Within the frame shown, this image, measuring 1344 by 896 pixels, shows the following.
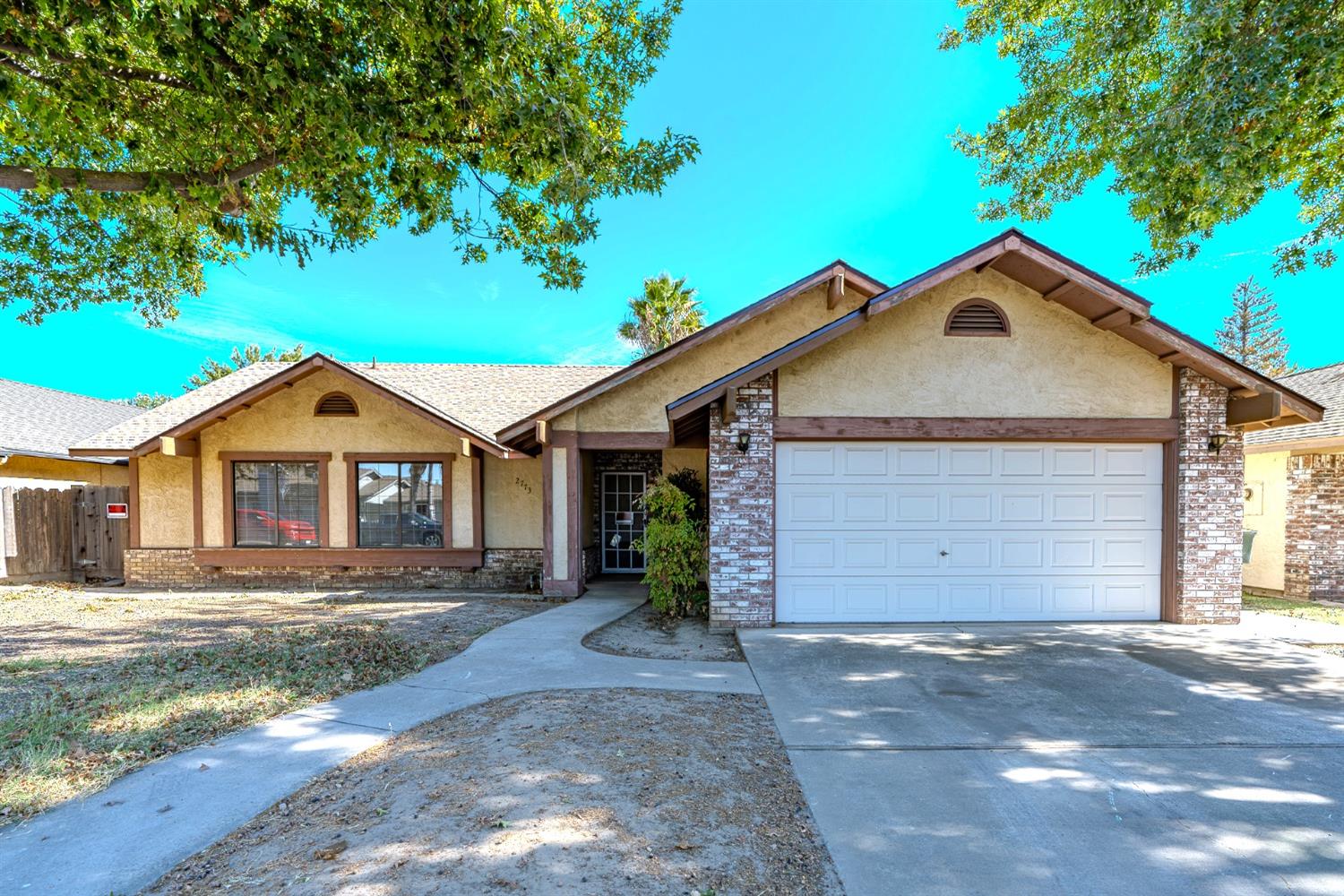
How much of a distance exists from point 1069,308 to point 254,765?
9885 millimetres

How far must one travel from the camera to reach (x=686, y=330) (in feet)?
86.2

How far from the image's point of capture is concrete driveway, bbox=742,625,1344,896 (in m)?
3.03

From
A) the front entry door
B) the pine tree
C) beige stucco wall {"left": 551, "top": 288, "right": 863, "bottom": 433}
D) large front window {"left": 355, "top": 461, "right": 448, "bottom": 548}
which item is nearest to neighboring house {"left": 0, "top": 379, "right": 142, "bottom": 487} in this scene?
large front window {"left": 355, "top": 461, "right": 448, "bottom": 548}

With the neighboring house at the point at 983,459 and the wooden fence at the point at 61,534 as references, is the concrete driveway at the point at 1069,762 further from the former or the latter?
the wooden fence at the point at 61,534

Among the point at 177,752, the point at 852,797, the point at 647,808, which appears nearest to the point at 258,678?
the point at 177,752

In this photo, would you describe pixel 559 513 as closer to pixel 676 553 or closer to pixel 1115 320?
pixel 676 553

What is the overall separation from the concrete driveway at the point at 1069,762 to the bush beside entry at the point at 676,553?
2018 millimetres

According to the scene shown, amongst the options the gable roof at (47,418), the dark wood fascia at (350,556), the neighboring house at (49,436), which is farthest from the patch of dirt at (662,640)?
the gable roof at (47,418)

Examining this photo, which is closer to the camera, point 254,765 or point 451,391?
point 254,765

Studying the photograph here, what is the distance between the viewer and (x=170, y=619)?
8883 mm

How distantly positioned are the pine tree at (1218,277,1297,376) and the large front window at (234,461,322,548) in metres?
55.7

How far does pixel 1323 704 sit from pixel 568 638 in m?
7.52

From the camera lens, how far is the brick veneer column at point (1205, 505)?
7812mm

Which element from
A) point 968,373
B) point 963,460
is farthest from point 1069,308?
point 963,460
